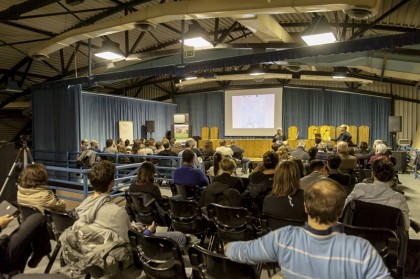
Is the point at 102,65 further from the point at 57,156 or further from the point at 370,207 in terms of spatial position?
the point at 370,207

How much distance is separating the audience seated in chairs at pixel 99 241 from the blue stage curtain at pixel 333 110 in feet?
45.2

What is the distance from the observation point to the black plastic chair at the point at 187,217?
3438mm

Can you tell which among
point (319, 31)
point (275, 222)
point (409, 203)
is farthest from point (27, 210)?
point (409, 203)

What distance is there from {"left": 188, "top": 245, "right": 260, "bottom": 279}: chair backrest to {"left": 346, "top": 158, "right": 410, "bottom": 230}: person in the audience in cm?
161

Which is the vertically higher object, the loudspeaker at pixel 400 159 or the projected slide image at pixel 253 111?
the projected slide image at pixel 253 111

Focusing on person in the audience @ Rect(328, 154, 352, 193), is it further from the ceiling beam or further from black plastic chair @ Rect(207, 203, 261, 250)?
the ceiling beam

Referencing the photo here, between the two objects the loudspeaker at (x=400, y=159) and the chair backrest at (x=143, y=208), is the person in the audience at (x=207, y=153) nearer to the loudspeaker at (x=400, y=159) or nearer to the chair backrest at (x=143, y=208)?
the chair backrest at (x=143, y=208)

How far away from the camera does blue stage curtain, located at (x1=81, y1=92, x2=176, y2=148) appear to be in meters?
12.5

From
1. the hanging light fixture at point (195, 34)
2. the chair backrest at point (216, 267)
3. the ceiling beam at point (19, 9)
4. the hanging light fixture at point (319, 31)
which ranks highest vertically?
the ceiling beam at point (19, 9)

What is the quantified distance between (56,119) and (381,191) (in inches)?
347

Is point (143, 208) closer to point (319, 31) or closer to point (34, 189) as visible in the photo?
point (34, 189)

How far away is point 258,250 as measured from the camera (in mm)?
1579

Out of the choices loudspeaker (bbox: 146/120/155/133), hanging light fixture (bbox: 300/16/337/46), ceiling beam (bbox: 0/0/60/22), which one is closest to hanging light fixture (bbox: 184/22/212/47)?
hanging light fixture (bbox: 300/16/337/46)

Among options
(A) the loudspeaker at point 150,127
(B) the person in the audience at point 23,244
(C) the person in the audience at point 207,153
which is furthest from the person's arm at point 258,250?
(A) the loudspeaker at point 150,127
